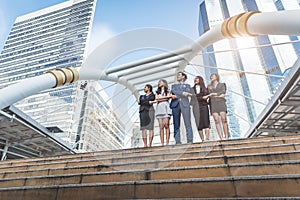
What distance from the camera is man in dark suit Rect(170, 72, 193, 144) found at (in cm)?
311

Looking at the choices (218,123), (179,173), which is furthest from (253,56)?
(179,173)

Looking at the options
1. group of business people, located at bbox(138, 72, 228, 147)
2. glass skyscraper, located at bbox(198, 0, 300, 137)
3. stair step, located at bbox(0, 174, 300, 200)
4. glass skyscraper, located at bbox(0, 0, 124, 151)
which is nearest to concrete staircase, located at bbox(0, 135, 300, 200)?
stair step, located at bbox(0, 174, 300, 200)

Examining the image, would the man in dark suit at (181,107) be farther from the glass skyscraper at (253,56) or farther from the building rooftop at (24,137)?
the glass skyscraper at (253,56)

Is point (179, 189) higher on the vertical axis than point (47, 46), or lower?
lower

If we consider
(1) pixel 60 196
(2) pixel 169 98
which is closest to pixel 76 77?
(2) pixel 169 98

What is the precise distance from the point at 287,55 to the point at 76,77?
4149 centimetres

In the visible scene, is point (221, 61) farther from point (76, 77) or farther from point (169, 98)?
point (169, 98)

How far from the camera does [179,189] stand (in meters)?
1.36

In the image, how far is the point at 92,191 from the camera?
4.87 ft

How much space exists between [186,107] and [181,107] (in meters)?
0.08

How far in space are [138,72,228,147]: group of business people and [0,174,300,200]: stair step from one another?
1754 millimetres

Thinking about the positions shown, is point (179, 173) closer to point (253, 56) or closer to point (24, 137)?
point (24, 137)

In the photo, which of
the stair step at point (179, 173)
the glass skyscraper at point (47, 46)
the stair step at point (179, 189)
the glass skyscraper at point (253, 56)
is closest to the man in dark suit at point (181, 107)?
the stair step at point (179, 173)

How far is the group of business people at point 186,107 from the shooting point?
319 centimetres
